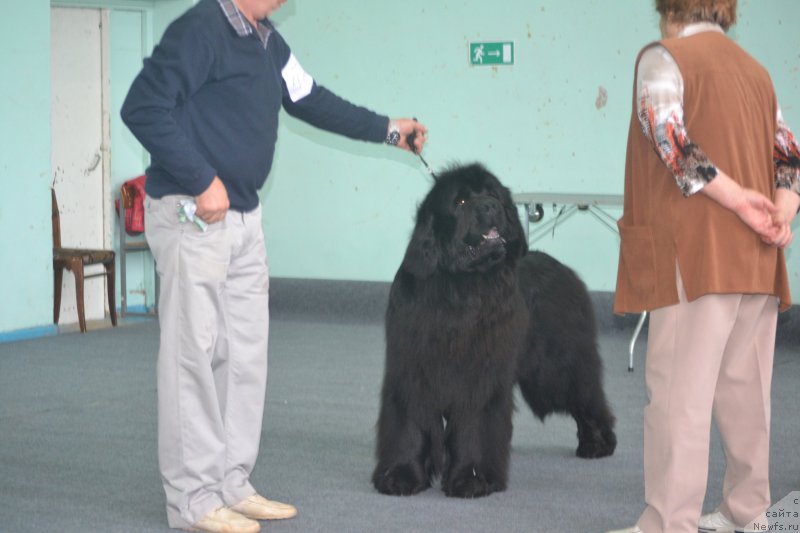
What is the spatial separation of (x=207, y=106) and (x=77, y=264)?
182 inches

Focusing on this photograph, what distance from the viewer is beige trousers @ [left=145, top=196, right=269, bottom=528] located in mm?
2953

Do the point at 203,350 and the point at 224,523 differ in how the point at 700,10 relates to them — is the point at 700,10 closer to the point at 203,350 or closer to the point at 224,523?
the point at 203,350

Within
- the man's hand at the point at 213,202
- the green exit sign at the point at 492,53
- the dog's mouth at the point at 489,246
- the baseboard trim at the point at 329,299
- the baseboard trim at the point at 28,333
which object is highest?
the green exit sign at the point at 492,53

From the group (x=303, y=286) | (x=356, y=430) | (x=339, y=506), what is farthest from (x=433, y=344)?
(x=303, y=286)

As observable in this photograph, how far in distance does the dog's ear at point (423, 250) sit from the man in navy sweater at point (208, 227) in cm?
49

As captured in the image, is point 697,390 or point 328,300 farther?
point 328,300

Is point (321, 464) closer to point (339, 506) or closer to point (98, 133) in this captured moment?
point (339, 506)

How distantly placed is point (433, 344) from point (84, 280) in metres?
4.89

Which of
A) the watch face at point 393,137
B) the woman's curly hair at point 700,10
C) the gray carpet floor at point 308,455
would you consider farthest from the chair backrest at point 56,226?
the woman's curly hair at point 700,10

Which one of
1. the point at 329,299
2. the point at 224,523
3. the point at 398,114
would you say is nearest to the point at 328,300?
the point at 329,299

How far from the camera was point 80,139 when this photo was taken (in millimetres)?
7918

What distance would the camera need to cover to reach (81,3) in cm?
766

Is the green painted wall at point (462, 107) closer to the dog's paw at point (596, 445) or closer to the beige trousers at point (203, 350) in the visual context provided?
the dog's paw at point (596, 445)

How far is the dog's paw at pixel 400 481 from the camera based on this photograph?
3438 millimetres
